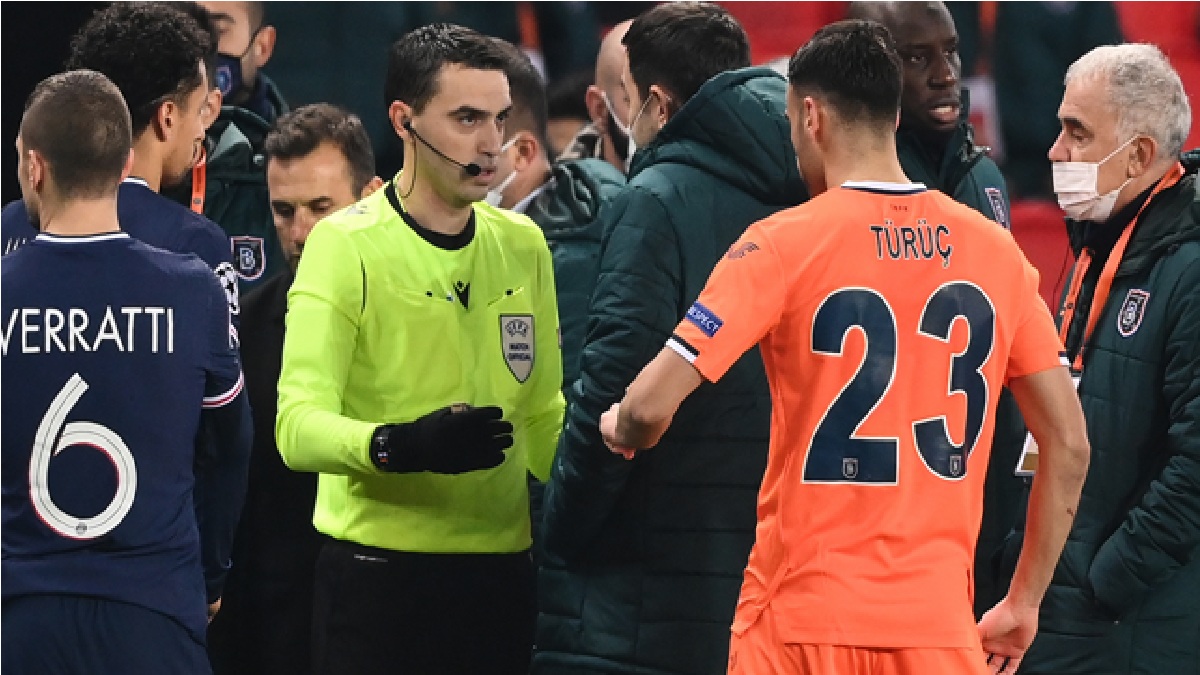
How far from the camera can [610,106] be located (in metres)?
6.52

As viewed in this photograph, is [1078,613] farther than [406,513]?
Yes

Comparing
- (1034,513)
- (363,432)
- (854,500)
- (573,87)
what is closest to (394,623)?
(363,432)

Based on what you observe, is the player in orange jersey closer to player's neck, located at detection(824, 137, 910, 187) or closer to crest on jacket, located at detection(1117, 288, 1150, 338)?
player's neck, located at detection(824, 137, 910, 187)

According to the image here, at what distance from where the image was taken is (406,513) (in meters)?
4.08

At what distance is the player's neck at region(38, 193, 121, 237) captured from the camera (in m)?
3.76

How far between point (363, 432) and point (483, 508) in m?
0.45

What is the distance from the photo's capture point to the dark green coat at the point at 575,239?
17.5ft

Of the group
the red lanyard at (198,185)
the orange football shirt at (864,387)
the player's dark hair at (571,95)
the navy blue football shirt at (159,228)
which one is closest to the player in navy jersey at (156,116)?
the navy blue football shirt at (159,228)

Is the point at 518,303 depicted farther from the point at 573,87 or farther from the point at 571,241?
the point at 573,87

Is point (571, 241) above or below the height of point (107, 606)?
above

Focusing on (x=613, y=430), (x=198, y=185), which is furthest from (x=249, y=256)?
(x=613, y=430)

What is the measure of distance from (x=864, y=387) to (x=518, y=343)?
1122 mm

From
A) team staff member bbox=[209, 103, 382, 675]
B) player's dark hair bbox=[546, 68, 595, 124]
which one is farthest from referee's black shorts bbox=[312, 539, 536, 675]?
player's dark hair bbox=[546, 68, 595, 124]

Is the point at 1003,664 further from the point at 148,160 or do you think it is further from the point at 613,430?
the point at 148,160
